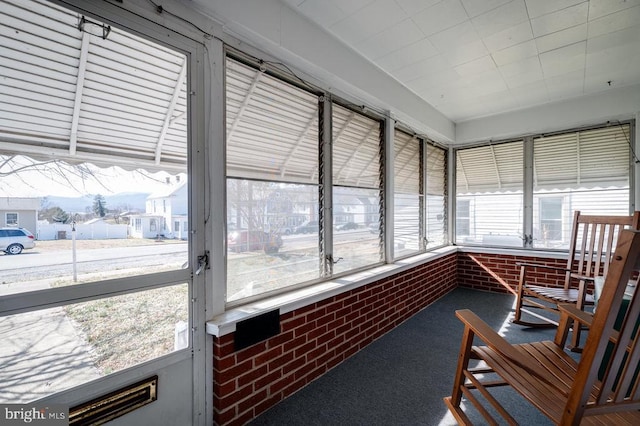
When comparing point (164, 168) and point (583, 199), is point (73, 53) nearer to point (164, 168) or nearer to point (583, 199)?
point (164, 168)

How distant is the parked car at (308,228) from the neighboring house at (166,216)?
924 millimetres

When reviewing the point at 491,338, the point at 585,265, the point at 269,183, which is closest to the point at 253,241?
the point at 269,183

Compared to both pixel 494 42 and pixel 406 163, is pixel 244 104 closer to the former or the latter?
pixel 494 42

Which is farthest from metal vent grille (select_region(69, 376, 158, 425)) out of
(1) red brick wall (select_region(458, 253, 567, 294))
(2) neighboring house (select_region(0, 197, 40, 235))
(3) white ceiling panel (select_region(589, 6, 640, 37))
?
(1) red brick wall (select_region(458, 253, 567, 294))

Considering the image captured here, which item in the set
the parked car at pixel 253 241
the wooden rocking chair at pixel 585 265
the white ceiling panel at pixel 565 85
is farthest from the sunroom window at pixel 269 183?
the white ceiling panel at pixel 565 85

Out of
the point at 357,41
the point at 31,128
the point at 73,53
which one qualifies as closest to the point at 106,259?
the point at 31,128

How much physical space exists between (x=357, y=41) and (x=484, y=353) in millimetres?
2592

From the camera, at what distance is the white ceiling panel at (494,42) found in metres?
2.11

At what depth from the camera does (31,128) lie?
1.25m

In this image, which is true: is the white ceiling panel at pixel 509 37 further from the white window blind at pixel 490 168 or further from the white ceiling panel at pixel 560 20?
the white window blind at pixel 490 168

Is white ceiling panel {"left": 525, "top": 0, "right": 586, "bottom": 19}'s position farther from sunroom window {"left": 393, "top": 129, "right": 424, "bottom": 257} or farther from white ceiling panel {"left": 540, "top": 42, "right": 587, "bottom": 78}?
sunroom window {"left": 393, "top": 129, "right": 424, "bottom": 257}

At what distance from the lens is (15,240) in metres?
1.21

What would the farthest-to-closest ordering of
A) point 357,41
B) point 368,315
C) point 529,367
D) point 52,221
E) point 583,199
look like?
point 583,199 → point 368,315 → point 357,41 → point 52,221 → point 529,367

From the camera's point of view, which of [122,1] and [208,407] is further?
[208,407]
